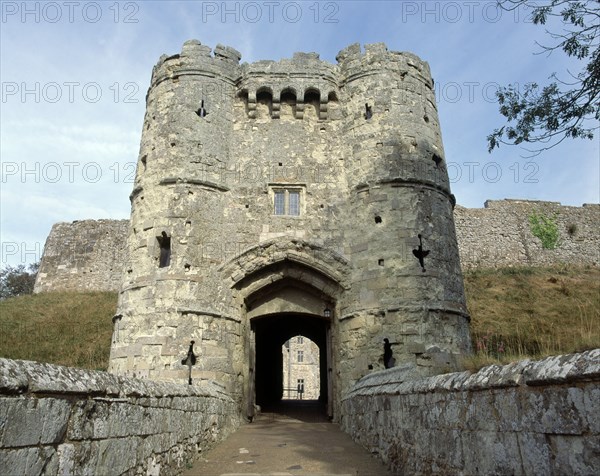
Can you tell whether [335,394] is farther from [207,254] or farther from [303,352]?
[303,352]

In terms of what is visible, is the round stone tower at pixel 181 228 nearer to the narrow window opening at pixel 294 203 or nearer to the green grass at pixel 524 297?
the narrow window opening at pixel 294 203

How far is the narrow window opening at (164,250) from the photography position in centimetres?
1236

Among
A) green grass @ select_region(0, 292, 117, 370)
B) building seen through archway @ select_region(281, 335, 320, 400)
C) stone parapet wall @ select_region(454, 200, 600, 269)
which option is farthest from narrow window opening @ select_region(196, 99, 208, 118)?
Answer: building seen through archway @ select_region(281, 335, 320, 400)

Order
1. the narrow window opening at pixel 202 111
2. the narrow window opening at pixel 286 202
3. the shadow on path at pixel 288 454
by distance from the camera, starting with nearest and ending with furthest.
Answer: the shadow on path at pixel 288 454 < the narrow window opening at pixel 286 202 < the narrow window opening at pixel 202 111

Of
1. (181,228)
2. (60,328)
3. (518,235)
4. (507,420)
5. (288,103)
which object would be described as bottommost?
(507,420)

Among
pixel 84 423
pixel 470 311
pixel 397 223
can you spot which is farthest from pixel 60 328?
pixel 84 423

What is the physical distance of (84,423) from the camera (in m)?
3.65

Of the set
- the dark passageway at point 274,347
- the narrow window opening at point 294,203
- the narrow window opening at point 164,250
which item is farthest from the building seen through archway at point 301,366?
the narrow window opening at point 164,250

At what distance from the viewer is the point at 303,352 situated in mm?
48844

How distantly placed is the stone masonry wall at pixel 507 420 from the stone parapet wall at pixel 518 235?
25.5 meters

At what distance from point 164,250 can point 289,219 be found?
3275 millimetres

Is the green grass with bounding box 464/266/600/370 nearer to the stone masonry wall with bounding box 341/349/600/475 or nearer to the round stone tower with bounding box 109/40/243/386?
the round stone tower with bounding box 109/40/243/386

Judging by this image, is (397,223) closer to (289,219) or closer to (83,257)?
(289,219)

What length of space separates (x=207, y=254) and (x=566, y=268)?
963 inches
